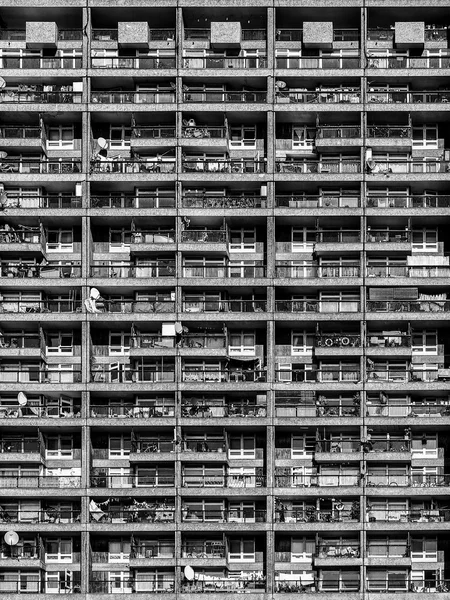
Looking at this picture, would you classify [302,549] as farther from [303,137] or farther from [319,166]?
[303,137]

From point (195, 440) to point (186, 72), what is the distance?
2282 centimetres

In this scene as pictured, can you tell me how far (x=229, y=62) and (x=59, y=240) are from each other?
50.8ft

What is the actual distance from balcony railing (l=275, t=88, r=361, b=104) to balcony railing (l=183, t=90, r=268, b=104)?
1.20 metres

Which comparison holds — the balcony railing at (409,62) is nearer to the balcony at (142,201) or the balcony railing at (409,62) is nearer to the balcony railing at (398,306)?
the balcony railing at (398,306)

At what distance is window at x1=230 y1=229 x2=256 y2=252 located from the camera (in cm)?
9631

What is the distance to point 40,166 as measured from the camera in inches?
3799

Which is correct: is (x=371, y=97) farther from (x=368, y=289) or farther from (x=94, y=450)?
(x=94, y=450)

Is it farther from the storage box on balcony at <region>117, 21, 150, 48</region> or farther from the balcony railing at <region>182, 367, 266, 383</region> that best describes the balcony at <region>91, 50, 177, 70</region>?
the balcony railing at <region>182, 367, 266, 383</region>

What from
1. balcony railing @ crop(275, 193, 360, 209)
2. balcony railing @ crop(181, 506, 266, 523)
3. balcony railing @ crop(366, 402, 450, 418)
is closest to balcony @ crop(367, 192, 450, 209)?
balcony railing @ crop(275, 193, 360, 209)

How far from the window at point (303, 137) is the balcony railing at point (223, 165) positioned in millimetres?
2938

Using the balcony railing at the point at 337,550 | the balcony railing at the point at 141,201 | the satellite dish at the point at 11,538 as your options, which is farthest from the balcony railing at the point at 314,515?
the balcony railing at the point at 141,201

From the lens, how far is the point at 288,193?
96.4m

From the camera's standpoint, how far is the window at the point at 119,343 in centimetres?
9519

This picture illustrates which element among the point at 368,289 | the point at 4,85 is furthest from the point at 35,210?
the point at 368,289
